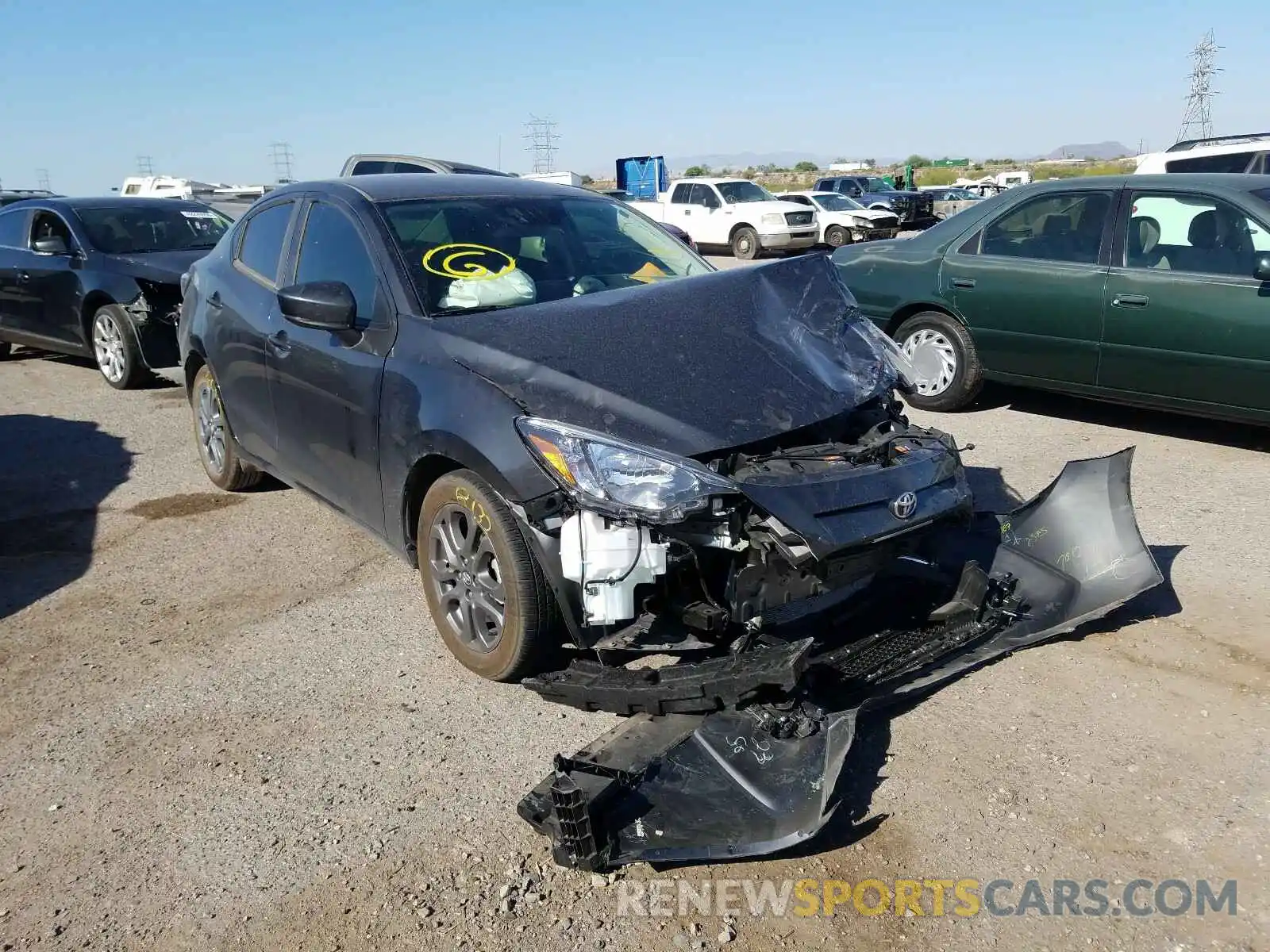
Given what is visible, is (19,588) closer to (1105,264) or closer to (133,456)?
(133,456)

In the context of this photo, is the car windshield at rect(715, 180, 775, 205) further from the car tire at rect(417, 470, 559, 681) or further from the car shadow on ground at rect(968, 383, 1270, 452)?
the car tire at rect(417, 470, 559, 681)

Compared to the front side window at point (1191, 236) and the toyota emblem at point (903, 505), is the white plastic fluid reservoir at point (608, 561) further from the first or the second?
the front side window at point (1191, 236)

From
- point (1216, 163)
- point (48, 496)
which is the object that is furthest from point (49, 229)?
point (1216, 163)

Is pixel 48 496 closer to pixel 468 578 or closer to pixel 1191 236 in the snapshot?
pixel 468 578

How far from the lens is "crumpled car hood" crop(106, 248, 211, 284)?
8781 millimetres

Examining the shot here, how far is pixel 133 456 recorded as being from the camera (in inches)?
277

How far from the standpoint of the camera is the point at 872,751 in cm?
327

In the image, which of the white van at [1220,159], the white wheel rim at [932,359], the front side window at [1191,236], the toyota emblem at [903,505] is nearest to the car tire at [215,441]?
the toyota emblem at [903,505]

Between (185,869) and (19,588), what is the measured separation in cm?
269

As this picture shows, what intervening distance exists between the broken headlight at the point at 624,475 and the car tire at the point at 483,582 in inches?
13.9

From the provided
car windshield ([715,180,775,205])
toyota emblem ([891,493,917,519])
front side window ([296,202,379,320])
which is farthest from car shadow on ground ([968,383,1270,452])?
car windshield ([715,180,775,205])

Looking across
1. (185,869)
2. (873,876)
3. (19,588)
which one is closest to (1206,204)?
(873,876)

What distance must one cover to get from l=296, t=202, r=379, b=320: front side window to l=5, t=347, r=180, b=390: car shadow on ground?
5313 mm

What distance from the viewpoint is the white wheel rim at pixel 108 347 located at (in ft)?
29.7
